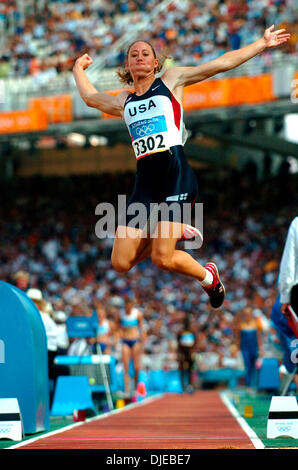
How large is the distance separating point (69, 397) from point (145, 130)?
496 cm

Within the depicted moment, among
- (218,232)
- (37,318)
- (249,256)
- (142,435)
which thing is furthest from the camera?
(218,232)

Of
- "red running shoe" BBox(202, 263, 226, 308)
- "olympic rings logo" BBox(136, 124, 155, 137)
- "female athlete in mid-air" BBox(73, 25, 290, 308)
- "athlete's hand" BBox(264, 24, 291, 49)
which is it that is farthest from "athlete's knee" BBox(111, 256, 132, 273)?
"athlete's hand" BBox(264, 24, 291, 49)

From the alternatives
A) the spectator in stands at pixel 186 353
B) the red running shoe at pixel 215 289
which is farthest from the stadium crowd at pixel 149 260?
the red running shoe at pixel 215 289

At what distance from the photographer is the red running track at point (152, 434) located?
21.4ft

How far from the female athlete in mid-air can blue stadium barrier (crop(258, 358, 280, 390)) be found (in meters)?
8.49

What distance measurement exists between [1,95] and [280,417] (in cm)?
2311

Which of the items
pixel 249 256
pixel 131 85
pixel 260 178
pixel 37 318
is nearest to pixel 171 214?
pixel 131 85

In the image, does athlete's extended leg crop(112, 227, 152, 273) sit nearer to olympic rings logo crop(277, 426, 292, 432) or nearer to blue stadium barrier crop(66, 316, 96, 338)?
olympic rings logo crop(277, 426, 292, 432)

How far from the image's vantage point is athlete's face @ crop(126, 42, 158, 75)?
726cm

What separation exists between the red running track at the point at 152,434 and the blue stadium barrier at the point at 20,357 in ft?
1.19

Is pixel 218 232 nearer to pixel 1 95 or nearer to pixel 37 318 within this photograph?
pixel 1 95

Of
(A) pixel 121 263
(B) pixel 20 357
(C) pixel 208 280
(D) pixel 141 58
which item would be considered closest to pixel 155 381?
(B) pixel 20 357

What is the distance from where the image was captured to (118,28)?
101 ft

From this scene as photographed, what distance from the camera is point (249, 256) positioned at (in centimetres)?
2802
